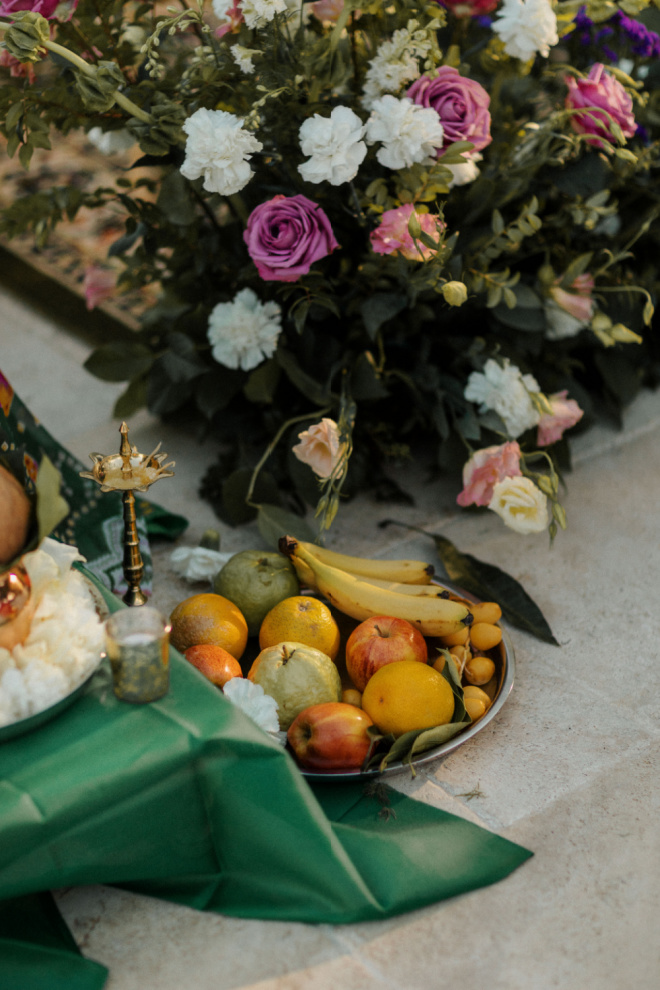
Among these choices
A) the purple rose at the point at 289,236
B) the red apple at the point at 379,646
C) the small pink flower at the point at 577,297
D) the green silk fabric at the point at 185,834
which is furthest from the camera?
the small pink flower at the point at 577,297

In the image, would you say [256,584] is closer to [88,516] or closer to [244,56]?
[88,516]

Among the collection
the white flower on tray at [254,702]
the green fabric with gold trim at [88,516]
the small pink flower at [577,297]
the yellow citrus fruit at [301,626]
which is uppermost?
the small pink flower at [577,297]

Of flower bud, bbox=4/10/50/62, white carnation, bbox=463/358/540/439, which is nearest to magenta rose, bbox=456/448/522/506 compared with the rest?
white carnation, bbox=463/358/540/439

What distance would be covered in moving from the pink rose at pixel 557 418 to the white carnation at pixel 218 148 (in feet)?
2.51

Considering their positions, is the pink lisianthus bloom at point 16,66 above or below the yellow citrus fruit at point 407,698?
above

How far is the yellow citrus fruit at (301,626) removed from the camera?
1.46 metres

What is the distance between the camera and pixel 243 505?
6.47 feet

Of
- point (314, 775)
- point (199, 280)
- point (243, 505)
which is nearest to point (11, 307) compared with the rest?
point (199, 280)

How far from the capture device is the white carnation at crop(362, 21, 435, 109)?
159 centimetres

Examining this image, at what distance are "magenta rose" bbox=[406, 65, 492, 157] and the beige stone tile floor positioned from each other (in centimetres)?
82

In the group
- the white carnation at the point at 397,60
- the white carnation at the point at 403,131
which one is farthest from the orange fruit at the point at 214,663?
the white carnation at the point at 397,60

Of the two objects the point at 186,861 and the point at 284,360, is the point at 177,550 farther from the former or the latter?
the point at 186,861

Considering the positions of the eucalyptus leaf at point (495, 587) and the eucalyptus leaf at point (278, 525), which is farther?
the eucalyptus leaf at point (278, 525)

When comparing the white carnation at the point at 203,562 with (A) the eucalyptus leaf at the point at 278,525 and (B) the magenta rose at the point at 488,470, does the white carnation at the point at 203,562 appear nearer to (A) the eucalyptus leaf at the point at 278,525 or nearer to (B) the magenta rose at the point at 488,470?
(A) the eucalyptus leaf at the point at 278,525
